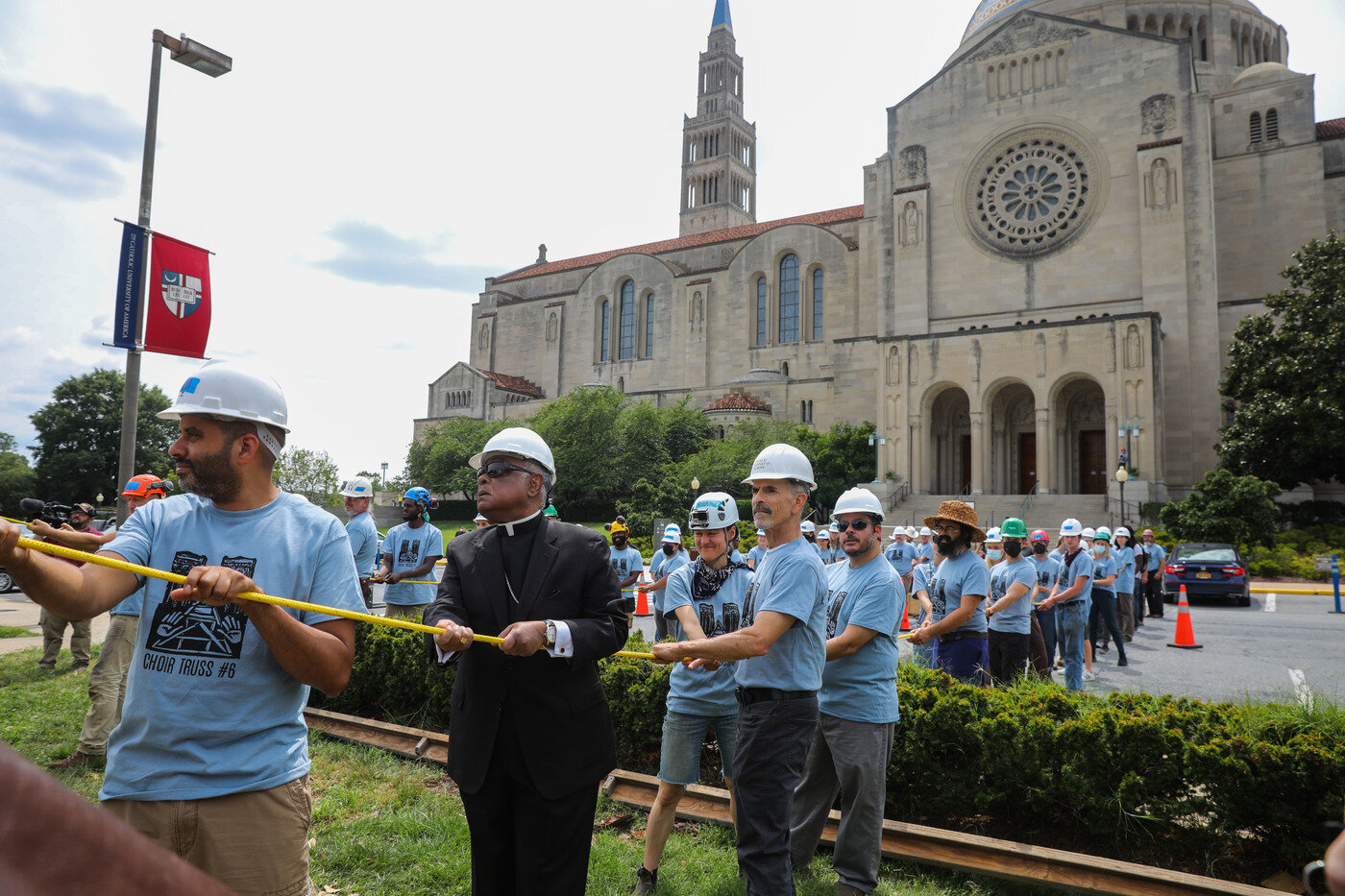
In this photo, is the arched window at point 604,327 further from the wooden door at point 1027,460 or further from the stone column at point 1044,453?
the stone column at point 1044,453

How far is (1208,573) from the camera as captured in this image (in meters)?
19.6

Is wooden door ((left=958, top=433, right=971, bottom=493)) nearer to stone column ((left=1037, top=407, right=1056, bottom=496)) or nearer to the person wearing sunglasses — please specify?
stone column ((left=1037, top=407, right=1056, bottom=496))

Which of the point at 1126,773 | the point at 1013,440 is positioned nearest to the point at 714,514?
the point at 1126,773

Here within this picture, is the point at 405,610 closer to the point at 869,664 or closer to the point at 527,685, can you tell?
the point at 869,664

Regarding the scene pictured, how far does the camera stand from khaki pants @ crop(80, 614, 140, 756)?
6.80m

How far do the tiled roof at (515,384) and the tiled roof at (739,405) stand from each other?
1925 cm

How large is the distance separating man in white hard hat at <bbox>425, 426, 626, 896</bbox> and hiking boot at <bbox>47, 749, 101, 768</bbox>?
506 cm

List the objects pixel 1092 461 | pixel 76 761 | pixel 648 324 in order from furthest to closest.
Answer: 1. pixel 648 324
2. pixel 1092 461
3. pixel 76 761

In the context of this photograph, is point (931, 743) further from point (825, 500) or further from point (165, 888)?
point (825, 500)

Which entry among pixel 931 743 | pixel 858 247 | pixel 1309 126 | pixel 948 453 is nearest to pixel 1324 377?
pixel 948 453

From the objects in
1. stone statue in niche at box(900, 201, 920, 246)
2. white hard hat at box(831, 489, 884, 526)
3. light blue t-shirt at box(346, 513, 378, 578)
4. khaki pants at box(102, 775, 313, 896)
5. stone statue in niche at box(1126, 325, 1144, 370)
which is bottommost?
khaki pants at box(102, 775, 313, 896)

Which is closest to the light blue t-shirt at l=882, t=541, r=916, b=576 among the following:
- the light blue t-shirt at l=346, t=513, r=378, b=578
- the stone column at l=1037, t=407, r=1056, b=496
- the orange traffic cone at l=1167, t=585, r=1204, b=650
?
the orange traffic cone at l=1167, t=585, r=1204, b=650

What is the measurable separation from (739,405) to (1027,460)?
641 inches

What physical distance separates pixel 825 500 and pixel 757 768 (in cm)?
3707
